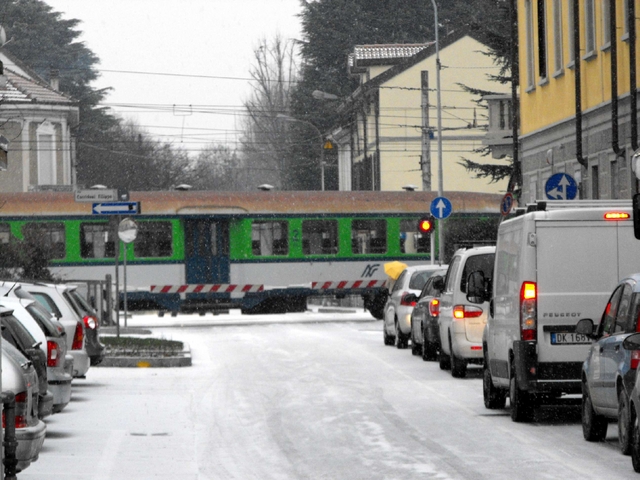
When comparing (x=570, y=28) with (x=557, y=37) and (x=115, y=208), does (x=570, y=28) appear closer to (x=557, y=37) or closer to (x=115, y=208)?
(x=557, y=37)

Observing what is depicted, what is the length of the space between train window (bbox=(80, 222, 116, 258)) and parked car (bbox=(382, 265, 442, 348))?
586 inches

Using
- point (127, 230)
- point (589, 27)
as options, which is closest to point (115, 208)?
point (127, 230)

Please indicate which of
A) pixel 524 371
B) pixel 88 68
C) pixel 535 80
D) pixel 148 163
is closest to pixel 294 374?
pixel 524 371

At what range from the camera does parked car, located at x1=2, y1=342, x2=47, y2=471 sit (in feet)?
30.1

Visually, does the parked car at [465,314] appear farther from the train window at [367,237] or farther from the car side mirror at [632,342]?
the train window at [367,237]

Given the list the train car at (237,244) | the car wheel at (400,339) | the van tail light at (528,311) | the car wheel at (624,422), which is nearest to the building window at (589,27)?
the car wheel at (400,339)

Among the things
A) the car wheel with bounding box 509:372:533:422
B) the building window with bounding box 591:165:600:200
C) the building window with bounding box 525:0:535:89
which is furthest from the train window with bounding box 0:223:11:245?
the car wheel with bounding box 509:372:533:422

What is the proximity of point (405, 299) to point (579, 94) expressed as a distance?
6.50 metres

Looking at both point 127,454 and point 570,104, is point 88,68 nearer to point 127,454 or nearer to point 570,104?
point 570,104

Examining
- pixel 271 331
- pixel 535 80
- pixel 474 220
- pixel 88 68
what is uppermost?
pixel 88 68

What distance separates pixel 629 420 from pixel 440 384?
8.12 m

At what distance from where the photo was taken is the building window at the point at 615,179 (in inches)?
1120

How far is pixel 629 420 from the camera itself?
10852mm

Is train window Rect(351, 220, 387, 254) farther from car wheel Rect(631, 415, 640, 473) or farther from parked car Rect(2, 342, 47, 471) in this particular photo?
parked car Rect(2, 342, 47, 471)
